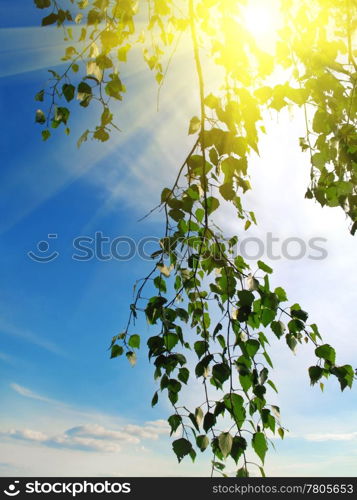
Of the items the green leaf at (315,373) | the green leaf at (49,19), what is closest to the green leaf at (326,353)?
the green leaf at (315,373)

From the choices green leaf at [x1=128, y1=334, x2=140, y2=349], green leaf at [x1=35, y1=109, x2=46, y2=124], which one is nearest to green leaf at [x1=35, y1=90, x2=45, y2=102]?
green leaf at [x1=35, y1=109, x2=46, y2=124]

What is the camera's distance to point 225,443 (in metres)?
1.85

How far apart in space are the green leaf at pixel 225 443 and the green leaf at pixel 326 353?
1.88 ft

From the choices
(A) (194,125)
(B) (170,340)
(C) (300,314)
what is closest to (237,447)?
(B) (170,340)

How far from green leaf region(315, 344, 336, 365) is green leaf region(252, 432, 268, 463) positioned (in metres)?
Answer: 0.46

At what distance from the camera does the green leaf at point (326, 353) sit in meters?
2.06

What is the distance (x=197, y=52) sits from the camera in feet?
6.90

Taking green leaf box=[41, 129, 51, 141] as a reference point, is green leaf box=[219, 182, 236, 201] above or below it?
below

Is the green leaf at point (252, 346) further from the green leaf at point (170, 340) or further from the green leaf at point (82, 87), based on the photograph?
the green leaf at point (82, 87)

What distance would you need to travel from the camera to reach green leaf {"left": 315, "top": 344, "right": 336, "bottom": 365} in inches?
81.1

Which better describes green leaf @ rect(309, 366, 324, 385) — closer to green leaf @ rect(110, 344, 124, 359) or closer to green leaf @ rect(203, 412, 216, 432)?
green leaf @ rect(203, 412, 216, 432)

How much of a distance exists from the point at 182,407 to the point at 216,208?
3.22 feet
